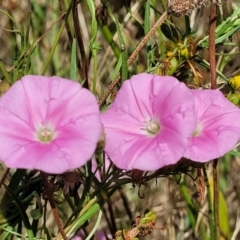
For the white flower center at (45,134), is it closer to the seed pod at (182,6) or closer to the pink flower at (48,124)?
the pink flower at (48,124)

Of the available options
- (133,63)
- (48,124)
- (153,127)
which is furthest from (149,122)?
(133,63)

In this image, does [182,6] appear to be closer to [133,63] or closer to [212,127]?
[212,127]

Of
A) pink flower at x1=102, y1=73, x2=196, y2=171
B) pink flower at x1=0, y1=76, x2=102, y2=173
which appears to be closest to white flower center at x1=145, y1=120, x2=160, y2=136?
pink flower at x1=102, y1=73, x2=196, y2=171

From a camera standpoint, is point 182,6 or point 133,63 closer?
point 182,6

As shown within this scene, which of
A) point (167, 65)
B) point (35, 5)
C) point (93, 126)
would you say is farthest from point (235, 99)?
point (35, 5)

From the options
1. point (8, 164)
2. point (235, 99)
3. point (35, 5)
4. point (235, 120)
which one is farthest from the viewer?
point (35, 5)

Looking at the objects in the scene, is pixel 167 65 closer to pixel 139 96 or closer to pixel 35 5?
pixel 139 96

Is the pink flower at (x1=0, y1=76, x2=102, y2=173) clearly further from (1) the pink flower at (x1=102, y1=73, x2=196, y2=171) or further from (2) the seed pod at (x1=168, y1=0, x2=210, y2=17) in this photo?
(2) the seed pod at (x1=168, y1=0, x2=210, y2=17)
